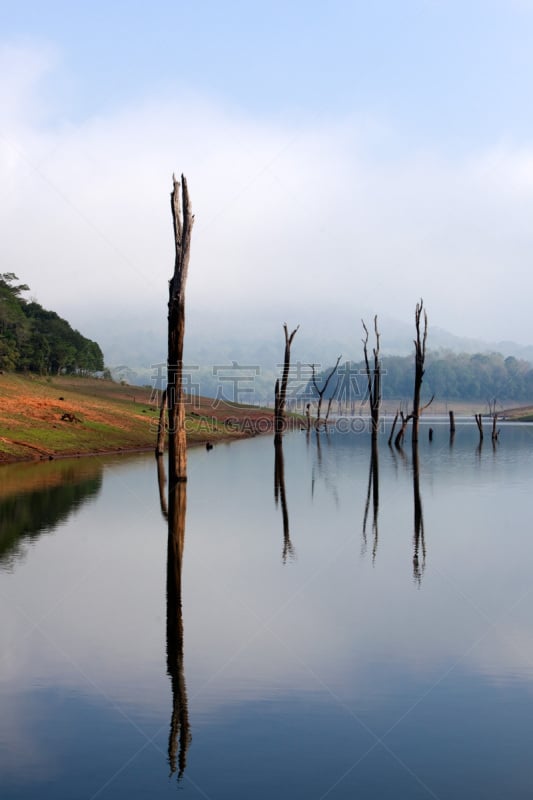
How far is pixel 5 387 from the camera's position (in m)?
57.6

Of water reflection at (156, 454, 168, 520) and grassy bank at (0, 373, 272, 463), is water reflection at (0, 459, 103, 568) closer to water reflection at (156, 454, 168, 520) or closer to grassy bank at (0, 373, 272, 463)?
water reflection at (156, 454, 168, 520)

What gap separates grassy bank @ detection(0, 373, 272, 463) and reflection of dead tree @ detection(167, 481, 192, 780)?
2519cm

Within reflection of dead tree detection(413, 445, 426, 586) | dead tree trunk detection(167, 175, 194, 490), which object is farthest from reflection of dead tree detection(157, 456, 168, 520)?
reflection of dead tree detection(413, 445, 426, 586)

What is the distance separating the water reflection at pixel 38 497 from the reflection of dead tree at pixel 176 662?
292cm

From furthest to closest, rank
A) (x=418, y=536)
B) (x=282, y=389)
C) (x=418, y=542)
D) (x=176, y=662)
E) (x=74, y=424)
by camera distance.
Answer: (x=282, y=389)
(x=74, y=424)
(x=418, y=536)
(x=418, y=542)
(x=176, y=662)

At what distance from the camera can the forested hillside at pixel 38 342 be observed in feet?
281

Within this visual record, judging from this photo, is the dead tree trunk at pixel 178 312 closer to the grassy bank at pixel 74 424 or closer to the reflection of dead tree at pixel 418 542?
the reflection of dead tree at pixel 418 542

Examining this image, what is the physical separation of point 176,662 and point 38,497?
16188mm

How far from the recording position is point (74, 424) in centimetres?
5050

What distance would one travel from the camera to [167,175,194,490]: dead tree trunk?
27922 mm

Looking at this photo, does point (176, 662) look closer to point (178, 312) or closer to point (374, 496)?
point (374, 496)

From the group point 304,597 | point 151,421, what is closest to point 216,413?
point 151,421

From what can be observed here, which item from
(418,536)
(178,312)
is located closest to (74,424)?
(178,312)

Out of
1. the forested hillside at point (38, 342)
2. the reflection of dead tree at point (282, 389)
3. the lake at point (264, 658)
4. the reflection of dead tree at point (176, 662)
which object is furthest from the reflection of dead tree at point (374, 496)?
the forested hillside at point (38, 342)
